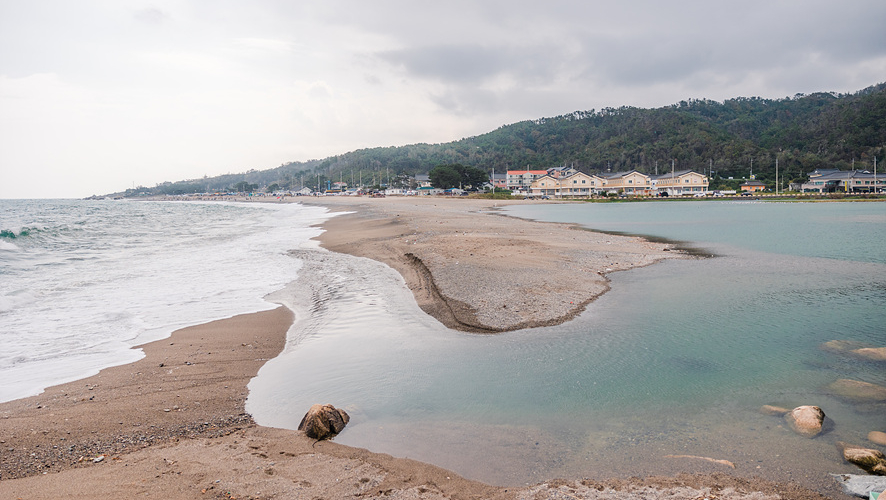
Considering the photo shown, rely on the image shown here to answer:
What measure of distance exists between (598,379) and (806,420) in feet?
9.10

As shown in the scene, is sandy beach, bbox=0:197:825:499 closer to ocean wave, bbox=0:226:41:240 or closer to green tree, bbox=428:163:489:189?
ocean wave, bbox=0:226:41:240

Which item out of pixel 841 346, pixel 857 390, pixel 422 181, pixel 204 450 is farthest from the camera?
pixel 422 181

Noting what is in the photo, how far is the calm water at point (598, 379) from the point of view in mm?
5758

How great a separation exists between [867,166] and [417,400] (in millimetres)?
150102

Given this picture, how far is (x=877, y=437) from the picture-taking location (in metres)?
6.08

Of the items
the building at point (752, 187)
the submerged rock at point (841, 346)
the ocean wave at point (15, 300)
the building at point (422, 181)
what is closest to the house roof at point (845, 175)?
the building at point (752, 187)

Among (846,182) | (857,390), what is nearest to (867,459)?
(857,390)

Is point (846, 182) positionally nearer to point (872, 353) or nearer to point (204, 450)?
point (872, 353)

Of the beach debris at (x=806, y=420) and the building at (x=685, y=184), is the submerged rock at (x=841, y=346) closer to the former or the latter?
the beach debris at (x=806, y=420)

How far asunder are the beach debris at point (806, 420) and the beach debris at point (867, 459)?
559 millimetres

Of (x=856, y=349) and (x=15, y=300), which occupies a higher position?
(x=15, y=300)

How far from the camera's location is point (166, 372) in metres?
8.06

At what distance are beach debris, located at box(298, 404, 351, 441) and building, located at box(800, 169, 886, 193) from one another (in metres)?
122

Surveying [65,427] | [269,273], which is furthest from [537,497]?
[269,273]
